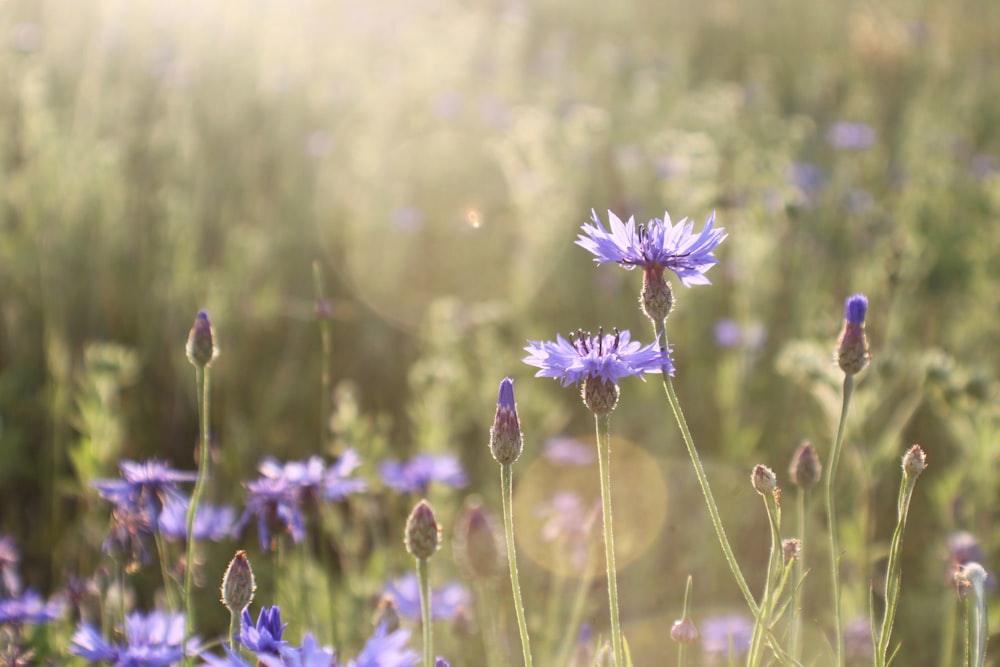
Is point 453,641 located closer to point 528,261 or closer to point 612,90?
point 528,261

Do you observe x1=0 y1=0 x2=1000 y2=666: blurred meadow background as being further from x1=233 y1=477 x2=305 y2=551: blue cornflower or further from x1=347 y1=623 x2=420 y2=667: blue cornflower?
x1=347 y1=623 x2=420 y2=667: blue cornflower

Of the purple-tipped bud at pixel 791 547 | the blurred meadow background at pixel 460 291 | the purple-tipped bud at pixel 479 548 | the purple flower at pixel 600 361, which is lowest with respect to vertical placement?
the purple-tipped bud at pixel 791 547

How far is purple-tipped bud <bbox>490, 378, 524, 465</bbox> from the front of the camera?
3.07ft

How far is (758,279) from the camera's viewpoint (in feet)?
8.90

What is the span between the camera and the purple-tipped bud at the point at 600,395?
3.07 feet

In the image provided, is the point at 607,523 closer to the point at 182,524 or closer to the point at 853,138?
the point at 182,524

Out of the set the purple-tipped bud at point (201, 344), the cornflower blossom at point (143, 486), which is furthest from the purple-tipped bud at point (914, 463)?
the cornflower blossom at point (143, 486)

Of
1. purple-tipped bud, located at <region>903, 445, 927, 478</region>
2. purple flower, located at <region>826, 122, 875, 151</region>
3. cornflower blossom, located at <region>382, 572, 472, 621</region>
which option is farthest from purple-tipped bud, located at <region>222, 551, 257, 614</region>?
purple flower, located at <region>826, 122, 875, 151</region>

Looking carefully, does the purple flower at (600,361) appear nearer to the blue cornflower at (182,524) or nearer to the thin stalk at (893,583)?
the thin stalk at (893,583)

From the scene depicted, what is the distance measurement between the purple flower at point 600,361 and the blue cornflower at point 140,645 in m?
0.47

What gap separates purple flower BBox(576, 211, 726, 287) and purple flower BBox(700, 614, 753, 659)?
1.09 m

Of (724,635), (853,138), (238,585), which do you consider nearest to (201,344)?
(238,585)

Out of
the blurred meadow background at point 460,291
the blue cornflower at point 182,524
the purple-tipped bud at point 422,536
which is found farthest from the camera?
the blurred meadow background at point 460,291

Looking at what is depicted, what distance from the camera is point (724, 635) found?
199cm
